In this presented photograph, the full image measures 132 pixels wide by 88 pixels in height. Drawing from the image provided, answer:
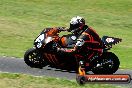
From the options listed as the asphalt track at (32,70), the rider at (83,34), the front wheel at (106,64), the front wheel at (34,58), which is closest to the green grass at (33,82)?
the asphalt track at (32,70)

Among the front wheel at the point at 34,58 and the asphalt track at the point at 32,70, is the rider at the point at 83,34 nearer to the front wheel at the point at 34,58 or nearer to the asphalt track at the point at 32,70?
the asphalt track at the point at 32,70

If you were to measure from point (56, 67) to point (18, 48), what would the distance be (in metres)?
5.17

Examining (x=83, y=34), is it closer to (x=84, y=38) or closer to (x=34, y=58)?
(x=84, y=38)

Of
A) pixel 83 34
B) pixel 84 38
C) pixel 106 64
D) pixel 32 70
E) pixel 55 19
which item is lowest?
pixel 32 70

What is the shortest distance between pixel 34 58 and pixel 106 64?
8.14 ft

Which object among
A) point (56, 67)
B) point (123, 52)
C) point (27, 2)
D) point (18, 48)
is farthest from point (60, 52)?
point (27, 2)

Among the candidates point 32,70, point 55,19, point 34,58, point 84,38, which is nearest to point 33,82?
point 32,70

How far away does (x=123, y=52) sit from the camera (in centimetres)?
2077

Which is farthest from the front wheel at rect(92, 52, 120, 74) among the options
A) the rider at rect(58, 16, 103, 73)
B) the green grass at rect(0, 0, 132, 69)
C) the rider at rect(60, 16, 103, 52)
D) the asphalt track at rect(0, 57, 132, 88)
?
the green grass at rect(0, 0, 132, 69)

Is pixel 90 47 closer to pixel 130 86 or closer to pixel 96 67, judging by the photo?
pixel 96 67

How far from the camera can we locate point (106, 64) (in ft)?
47.8

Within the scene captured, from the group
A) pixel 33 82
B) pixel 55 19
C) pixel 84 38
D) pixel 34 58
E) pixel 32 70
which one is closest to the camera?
pixel 33 82

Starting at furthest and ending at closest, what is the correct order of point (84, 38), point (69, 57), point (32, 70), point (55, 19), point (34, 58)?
1. point (55, 19)
2. point (69, 57)
3. point (34, 58)
4. point (32, 70)
5. point (84, 38)

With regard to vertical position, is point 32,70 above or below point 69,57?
below
